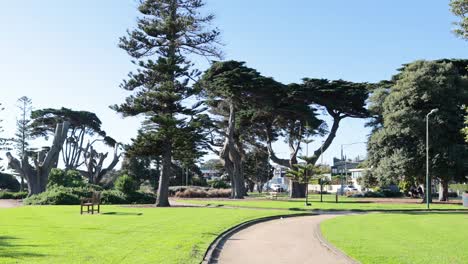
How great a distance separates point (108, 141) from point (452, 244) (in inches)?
2422

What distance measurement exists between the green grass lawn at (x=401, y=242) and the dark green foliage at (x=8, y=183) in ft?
207

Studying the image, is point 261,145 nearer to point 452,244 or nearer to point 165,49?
point 165,49

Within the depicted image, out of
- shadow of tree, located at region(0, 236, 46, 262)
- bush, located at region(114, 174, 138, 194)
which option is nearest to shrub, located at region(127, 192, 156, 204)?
bush, located at region(114, 174, 138, 194)

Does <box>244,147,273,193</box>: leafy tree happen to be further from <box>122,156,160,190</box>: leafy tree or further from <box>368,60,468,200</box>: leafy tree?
<box>368,60,468,200</box>: leafy tree

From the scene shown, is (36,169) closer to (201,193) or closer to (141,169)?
(201,193)

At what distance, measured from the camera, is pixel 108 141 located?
71188 millimetres

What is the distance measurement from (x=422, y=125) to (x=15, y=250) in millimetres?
40483

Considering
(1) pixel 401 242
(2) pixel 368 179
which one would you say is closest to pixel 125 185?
(2) pixel 368 179

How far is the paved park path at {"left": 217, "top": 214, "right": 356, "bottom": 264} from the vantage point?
455 inches

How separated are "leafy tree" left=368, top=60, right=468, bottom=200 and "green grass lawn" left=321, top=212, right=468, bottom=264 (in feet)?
86.9

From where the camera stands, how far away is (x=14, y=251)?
10.9 m

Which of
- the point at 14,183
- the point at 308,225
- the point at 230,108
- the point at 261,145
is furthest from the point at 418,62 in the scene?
the point at 14,183

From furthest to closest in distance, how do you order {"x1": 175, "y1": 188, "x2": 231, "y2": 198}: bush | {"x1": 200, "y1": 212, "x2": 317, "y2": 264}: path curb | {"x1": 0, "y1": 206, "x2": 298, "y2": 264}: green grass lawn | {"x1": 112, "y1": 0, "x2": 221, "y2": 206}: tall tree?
{"x1": 175, "y1": 188, "x2": 231, "y2": 198}: bush → {"x1": 112, "y1": 0, "x2": 221, "y2": 206}: tall tree → {"x1": 200, "y1": 212, "x2": 317, "y2": 264}: path curb → {"x1": 0, "y1": 206, "x2": 298, "y2": 264}: green grass lawn

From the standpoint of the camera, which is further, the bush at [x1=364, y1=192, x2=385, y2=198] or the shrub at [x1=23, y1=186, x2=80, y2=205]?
the bush at [x1=364, y1=192, x2=385, y2=198]
